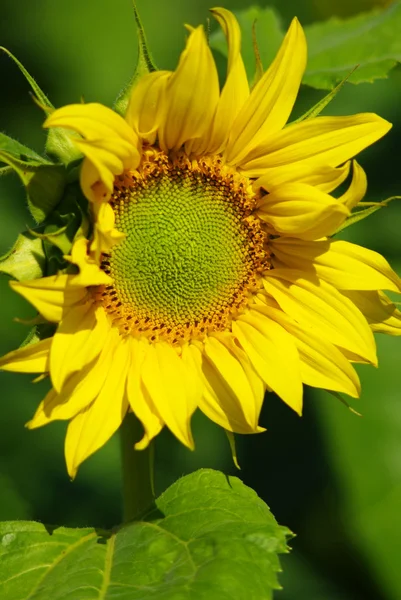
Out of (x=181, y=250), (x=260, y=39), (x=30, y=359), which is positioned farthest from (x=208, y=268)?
(x=260, y=39)

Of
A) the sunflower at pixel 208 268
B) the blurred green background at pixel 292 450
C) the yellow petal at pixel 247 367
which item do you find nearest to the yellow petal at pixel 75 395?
the sunflower at pixel 208 268

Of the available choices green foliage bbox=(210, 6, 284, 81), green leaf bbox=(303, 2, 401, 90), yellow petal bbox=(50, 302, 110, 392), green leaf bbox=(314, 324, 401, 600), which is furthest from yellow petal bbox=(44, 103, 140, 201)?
green leaf bbox=(314, 324, 401, 600)

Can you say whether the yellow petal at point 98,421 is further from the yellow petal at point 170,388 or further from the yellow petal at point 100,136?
the yellow petal at point 100,136

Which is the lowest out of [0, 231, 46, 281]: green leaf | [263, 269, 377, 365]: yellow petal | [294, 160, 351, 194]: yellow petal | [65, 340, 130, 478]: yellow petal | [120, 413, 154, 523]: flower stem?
[120, 413, 154, 523]: flower stem

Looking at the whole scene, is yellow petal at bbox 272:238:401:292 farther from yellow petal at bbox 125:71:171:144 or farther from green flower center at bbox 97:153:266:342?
yellow petal at bbox 125:71:171:144

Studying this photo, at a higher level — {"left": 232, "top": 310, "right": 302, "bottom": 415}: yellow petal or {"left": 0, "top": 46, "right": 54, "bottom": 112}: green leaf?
{"left": 0, "top": 46, "right": 54, "bottom": 112}: green leaf

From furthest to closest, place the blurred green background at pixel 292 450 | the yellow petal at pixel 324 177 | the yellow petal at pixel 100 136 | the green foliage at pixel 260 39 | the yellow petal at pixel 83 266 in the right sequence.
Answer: the blurred green background at pixel 292 450
the green foliage at pixel 260 39
the yellow petal at pixel 324 177
the yellow petal at pixel 83 266
the yellow petal at pixel 100 136
